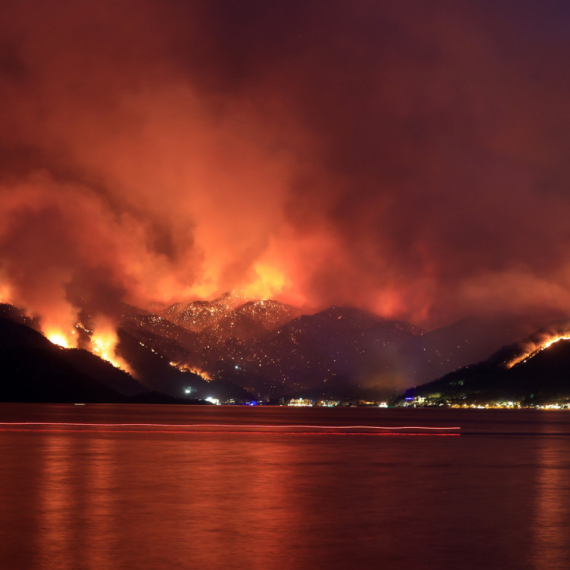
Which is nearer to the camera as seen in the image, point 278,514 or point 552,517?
point 278,514

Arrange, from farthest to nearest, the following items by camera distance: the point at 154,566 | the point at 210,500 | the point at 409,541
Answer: the point at 210,500
the point at 409,541
the point at 154,566

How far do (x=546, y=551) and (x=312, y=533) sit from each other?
489cm

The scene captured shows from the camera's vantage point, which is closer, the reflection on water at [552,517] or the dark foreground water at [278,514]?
the dark foreground water at [278,514]

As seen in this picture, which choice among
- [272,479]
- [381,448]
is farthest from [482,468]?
[381,448]

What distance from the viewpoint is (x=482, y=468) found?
37719 millimetres

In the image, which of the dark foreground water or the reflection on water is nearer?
the dark foreground water

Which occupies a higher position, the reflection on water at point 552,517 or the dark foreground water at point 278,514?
the dark foreground water at point 278,514

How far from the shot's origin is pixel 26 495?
82.7 ft

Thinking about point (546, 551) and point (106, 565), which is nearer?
point (106, 565)

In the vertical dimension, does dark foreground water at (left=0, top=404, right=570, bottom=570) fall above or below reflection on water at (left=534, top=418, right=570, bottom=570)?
above

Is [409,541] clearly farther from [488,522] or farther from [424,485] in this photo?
[424,485]

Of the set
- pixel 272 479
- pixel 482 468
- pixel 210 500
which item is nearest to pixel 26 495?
pixel 210 500

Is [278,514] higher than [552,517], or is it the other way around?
[278,514]

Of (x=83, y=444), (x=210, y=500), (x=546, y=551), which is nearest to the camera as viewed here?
(x=546, y=551)
